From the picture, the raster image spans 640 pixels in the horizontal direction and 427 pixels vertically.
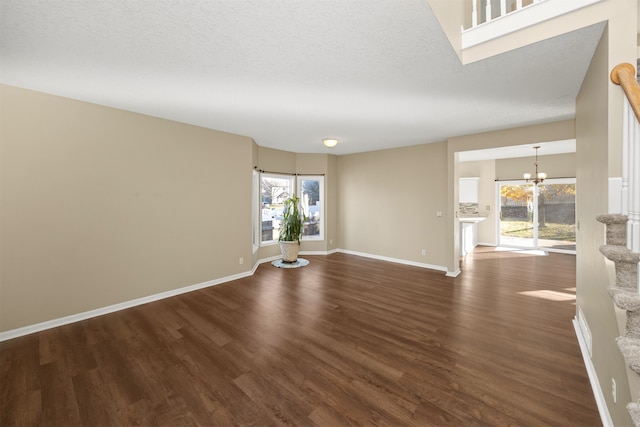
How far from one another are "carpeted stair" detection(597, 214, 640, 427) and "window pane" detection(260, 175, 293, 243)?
523 cm

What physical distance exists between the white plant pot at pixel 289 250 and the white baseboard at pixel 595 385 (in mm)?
4446

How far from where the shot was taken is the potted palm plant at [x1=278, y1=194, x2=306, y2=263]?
18.4 feet

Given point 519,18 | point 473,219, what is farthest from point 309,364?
point 473,219

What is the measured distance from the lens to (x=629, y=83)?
1.24 metres

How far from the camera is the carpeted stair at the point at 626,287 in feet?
3.33

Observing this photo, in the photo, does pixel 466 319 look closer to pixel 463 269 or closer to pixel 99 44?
pixel 463 269

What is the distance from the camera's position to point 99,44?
1902mm

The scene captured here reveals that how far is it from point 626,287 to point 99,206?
4684 mm

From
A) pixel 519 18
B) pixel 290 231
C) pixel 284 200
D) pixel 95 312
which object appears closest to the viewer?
pixel 519 18

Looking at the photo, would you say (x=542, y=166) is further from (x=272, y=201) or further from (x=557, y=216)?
(x=272, y=201)

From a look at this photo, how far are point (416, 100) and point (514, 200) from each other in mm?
6427

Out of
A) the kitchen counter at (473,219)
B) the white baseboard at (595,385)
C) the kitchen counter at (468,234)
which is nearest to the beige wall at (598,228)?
the white baseboard at (595,385)

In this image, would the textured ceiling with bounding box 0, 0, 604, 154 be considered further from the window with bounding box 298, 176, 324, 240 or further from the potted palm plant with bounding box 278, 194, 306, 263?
the window with bounding box 298, 176, 324, 240

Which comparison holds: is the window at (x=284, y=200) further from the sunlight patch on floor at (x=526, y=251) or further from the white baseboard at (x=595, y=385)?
the sunlight patch on floor at (x=526, y=251)
